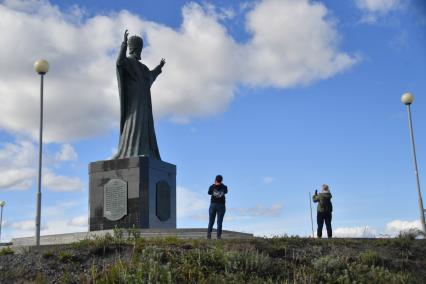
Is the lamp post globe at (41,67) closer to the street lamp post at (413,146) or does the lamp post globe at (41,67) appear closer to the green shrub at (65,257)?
the green shrub at (65,257)

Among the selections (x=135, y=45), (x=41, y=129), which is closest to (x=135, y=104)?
(x=135, y=45)

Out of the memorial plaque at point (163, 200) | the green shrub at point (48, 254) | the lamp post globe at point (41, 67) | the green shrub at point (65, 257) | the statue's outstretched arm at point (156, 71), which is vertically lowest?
the green shrub at point (65, 257)

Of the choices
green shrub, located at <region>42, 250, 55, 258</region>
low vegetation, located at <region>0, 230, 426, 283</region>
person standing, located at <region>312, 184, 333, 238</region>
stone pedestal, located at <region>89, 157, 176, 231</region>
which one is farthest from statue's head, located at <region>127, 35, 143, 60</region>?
green shrub, located at <region>42, 250, 55, 258</region>

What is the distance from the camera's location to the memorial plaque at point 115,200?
17391 millimetres

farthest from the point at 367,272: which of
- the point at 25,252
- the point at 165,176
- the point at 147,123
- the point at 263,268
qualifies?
the point at 147,123

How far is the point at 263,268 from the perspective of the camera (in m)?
9.00

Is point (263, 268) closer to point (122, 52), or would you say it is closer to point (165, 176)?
point (165, 176)

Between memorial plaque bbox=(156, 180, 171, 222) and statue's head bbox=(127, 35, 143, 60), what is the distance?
4.26m

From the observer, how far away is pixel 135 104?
62.4ft

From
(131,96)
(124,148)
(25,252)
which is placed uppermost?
(131,96)

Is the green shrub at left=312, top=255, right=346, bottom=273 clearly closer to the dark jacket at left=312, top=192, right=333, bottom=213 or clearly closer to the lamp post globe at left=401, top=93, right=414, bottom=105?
the dark jacket at left=312, top=192, right=333, bottom=213

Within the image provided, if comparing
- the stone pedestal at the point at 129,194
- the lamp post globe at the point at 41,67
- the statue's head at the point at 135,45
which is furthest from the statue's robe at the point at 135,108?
the lamp post globe at the point at 41,67

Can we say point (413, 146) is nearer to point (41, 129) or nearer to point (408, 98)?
point (408, 98)

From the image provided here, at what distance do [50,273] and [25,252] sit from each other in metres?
1.33
